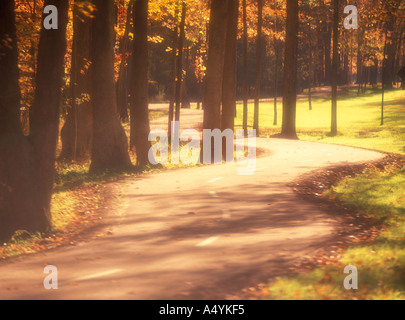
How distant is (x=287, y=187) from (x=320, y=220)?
4.68 meters

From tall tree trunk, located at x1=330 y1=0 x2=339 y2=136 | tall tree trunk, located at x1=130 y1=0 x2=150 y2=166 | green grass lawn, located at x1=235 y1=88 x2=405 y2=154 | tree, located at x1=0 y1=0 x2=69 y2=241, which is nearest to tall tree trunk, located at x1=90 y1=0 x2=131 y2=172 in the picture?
tall tree trunk, located at x1=130 y1=0 x2=150 y2=166

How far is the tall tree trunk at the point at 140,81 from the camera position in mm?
22812

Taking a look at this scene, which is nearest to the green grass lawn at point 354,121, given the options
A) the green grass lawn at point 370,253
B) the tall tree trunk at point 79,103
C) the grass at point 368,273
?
the green grass lawn at point 370,253

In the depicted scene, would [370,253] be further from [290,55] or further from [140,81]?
[290,55]

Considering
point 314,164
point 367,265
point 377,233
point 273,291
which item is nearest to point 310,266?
point 367,265

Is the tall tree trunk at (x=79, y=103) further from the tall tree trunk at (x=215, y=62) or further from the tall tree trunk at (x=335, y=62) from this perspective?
the tall tree trunk at (x=335, y=62)

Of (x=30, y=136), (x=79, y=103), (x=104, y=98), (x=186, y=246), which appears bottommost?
(x=186, y=246)

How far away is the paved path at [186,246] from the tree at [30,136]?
1691 millimetres

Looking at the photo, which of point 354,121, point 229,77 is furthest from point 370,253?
point 354,121

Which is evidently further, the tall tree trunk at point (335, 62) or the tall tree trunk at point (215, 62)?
the tall tree trunk at point (335, 62)

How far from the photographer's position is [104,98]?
21.1 meters

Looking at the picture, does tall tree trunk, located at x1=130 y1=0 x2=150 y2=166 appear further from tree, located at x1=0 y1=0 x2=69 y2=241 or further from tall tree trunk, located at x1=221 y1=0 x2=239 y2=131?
tree, located at x1=0 y1=0 x2=69 y2=241

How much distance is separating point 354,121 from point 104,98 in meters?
38.2
